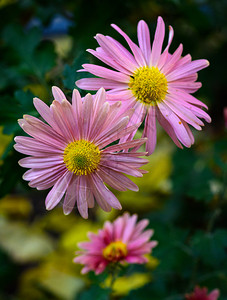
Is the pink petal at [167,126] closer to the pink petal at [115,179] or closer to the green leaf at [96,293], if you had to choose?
the pink petal at [115,179]

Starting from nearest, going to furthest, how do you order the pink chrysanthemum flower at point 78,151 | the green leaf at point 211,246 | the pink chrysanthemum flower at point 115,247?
the pink chrysanthemum flower at point 78,151 < the pink chrysanthemum flower at point 115,247 < the green leaf at point 211,246

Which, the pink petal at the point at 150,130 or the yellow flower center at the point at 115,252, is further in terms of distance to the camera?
the yellow flower center at the point at 115,252

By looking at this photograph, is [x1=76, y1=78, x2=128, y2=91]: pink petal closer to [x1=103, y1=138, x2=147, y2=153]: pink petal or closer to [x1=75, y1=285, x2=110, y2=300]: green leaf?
[x1=103, y1=138, x2=147, y2=153]: pink petal

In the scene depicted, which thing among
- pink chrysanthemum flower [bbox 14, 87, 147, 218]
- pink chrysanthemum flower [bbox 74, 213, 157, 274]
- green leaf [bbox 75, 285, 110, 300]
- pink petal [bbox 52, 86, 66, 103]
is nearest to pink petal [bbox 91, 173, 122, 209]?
pink chrysanthemum flower [bbox 14, 87, 147, 218]

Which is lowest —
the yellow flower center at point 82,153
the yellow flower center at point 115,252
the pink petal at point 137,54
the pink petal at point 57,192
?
the yellow flower center at point 115,252

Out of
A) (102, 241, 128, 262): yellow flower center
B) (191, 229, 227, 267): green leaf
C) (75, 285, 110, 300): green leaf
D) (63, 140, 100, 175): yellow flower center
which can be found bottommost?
(191, 229, 227, 267): green leaf

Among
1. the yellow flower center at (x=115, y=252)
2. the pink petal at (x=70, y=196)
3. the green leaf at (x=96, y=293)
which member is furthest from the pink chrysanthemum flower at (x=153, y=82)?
the green leaf at (x=96, y=293)

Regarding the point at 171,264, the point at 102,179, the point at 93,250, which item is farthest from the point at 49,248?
the point at 102,179
